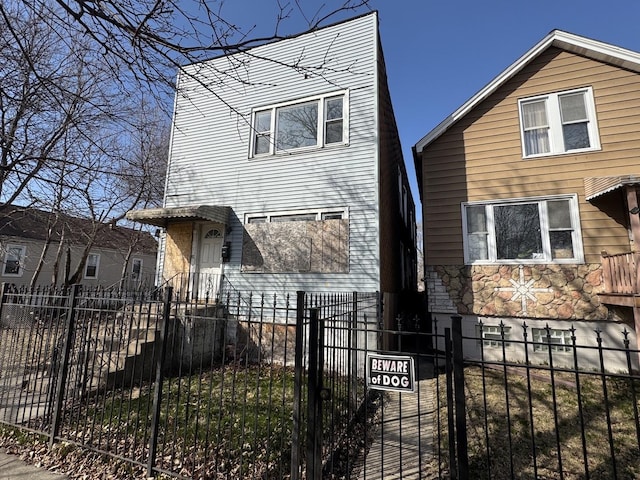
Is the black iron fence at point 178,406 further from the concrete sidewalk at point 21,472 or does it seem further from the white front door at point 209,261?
the white front door at point 209,261

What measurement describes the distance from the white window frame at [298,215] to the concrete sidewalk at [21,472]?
22.4 ft

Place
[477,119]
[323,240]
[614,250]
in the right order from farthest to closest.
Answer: [477,119]
[323,240]
[614,250]

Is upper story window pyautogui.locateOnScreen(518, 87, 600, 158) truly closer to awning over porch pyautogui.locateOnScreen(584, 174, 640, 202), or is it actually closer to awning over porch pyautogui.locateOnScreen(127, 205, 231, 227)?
awning over porch pyautogui.locateOnScreen(584, 174, 640, 202)

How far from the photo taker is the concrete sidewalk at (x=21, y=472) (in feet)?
12.6

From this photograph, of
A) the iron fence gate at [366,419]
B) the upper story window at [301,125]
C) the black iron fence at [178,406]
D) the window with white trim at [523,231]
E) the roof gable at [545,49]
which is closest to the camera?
the iron fence gate at [366,419]

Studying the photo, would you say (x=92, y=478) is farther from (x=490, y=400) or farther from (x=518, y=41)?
(x=518, y=41)

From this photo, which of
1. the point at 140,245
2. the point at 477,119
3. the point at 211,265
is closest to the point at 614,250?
the point at 477,119

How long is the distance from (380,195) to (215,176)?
18.1 ft

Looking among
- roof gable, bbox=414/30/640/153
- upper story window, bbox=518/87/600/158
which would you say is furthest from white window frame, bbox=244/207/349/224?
upper story window, bbox=518/87/600/158

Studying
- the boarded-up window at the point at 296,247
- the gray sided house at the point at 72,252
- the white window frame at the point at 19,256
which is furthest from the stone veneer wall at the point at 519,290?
the white window frame at the point at 19,256

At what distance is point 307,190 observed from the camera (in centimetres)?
927

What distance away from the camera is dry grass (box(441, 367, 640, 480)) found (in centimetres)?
378

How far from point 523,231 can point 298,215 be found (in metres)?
6.21

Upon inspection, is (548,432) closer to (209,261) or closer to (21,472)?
(21,472)
